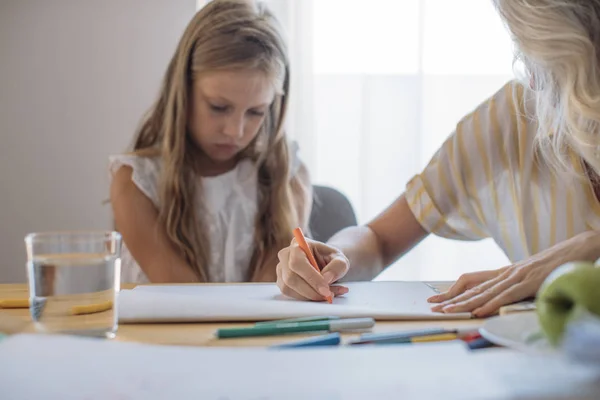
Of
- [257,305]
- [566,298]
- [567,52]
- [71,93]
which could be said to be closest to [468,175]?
[567,52]

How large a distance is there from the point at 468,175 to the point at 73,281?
76cm

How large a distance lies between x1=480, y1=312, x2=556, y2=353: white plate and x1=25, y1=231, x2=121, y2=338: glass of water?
0.30m

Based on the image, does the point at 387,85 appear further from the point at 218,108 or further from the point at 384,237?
the point at 384,237

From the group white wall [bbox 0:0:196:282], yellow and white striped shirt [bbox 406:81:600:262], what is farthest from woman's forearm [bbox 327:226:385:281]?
white wall [bbox 0:0:196:282]

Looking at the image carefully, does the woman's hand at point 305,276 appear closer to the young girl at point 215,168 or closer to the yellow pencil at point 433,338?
the yellow pencil at point 433,338

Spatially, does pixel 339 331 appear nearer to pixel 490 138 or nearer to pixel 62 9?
pixel 490 138

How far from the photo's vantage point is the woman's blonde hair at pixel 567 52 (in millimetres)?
795

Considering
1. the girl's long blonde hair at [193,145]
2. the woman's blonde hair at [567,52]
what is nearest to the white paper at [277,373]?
the woman's blonde hair at [567,52]

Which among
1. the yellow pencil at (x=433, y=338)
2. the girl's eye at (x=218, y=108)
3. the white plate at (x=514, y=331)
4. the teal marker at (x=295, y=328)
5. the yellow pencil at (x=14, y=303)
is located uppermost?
the girl's eye at (x=218, y=108)

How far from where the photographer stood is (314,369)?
38cm

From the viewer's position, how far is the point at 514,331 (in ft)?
1.61

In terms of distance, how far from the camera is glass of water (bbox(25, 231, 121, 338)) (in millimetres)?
552

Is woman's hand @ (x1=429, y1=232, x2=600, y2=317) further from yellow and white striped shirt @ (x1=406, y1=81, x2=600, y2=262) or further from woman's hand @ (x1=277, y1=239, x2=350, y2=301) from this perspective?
yellow and white striped shirt @ (x1=406, y1=81, x2=600, y2=262)

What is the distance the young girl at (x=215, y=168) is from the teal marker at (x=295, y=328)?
68cm
